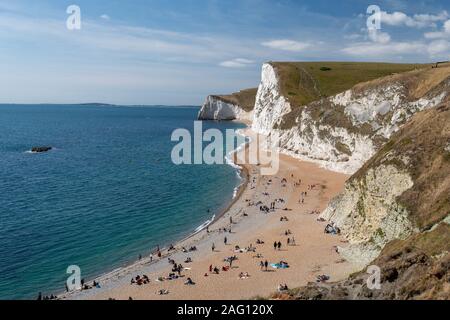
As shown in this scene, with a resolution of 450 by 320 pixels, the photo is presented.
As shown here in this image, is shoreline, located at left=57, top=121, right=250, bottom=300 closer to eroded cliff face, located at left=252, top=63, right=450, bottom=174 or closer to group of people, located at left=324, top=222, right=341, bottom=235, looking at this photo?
group of people, located at left=324, top=222, right=341, bottom=235

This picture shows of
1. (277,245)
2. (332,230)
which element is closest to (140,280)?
(277,245)

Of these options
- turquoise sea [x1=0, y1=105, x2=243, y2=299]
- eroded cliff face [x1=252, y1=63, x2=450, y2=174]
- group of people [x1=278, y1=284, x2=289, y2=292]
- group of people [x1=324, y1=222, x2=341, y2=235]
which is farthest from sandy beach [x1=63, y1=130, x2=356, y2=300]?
eroded cliff face [x1=252, y1=63, x2=450, y2=174]

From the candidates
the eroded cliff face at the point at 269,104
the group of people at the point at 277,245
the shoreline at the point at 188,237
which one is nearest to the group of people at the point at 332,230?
the group of people at the point at 277,245

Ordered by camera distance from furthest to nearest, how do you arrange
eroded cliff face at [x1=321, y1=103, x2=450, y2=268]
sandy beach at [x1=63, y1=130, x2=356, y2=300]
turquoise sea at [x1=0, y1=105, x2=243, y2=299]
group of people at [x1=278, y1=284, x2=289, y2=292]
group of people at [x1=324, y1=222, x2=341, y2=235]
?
group of people at [x1=324, y1=222, x2=341, y2=235] → turquoise sea at [x1=0, y1=105, x2=243, y2=299] → sandy beach at [x1=63, y1=130, x2=356, y2=300] → eroded cliff face at [x1=321, y1=103, x2=450, y2=268] → group of people at [x1=278, y1=284, x2=289, y2=292]

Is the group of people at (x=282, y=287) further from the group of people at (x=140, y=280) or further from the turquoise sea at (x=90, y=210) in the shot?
the turquoise sea at (x=90, y=210)

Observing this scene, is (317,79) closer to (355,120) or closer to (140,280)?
(355,120)

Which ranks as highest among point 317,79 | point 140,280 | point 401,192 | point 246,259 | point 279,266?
point 317,79
